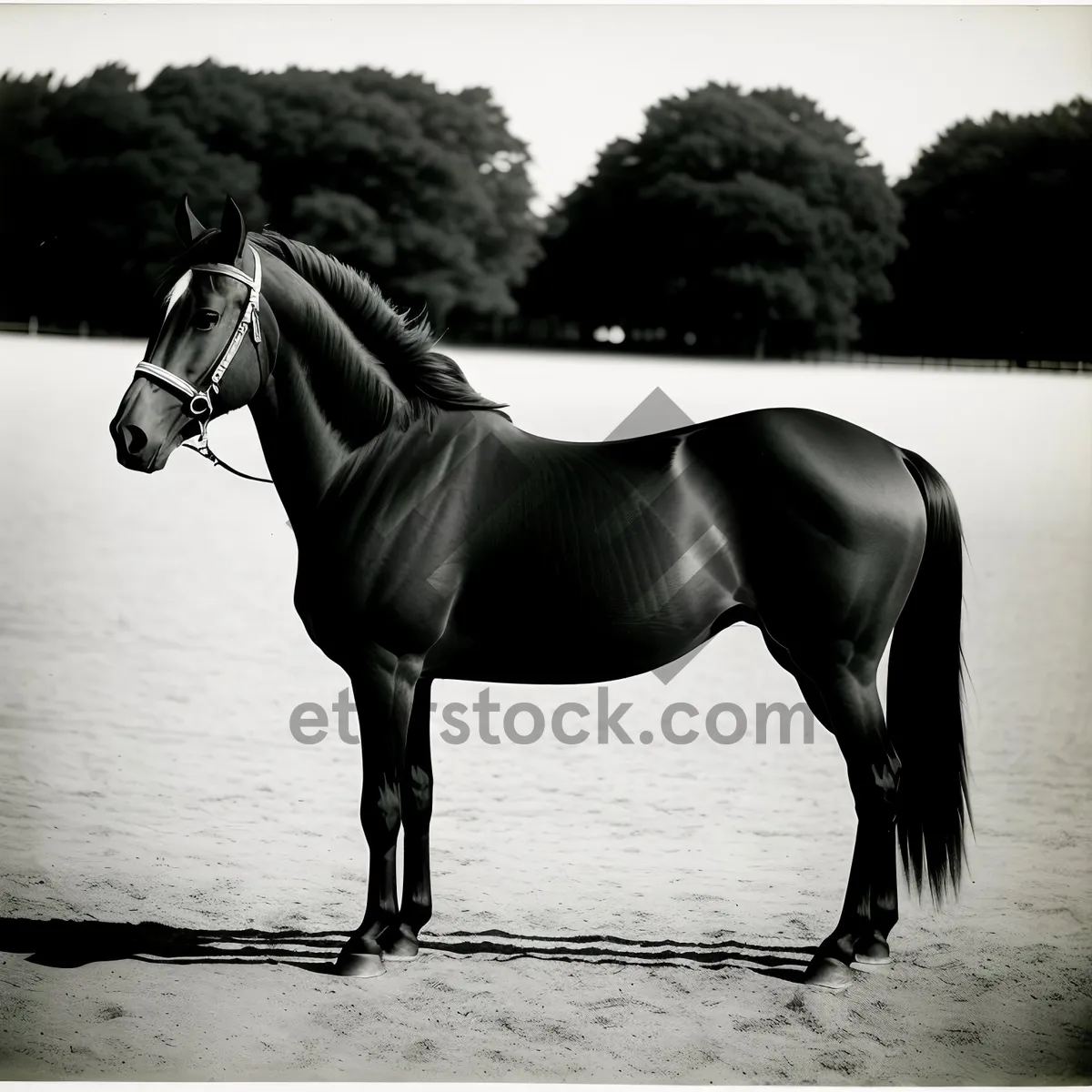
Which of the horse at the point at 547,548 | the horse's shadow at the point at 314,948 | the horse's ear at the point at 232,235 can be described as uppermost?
the horse's ear at the point at 232,235

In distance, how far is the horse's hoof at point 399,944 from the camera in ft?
9.27

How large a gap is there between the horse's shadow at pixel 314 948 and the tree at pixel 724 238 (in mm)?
1917

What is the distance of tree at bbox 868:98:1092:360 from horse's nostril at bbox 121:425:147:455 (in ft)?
7.78

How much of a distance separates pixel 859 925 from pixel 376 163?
284 cm

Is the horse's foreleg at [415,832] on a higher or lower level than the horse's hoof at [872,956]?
higher

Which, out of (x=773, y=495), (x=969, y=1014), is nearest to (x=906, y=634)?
(x=773, y=495)

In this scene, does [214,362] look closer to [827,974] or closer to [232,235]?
[232,235]

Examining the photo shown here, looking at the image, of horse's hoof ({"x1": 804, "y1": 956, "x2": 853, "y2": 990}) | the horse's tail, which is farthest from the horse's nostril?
horse's hoof ({"x1": 804, "y1": 956, "x2": 853, "y2": 990})

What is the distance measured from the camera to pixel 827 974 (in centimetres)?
283

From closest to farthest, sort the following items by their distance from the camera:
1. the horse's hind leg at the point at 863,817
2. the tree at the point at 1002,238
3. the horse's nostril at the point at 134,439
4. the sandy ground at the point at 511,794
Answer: the horse's nostril at the point at 134,439, the horse's hind leg at the point at 863,817, the sandy ground at the point at 511,794, the tree at the point at 1002,238

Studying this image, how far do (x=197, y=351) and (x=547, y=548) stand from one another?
38.7 inches

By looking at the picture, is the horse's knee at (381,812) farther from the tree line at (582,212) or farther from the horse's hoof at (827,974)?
the tree line at (582,212)

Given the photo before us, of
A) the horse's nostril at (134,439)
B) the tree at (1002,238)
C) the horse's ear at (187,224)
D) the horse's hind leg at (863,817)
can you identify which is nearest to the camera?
the horse's nostril at (134,439)

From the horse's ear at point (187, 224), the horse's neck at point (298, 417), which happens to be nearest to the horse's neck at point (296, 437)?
the horse's neck at point (298, 417)
